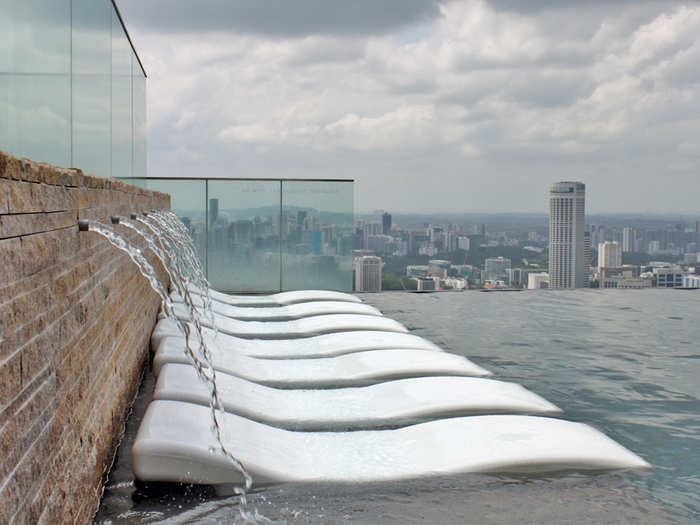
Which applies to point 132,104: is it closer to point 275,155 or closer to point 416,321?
point 416,321

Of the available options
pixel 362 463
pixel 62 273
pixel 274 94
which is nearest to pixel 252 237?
pixel 362 463

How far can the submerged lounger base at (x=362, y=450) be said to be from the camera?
2887 mm

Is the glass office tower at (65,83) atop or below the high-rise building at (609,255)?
atop

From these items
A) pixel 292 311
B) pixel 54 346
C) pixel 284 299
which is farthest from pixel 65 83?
pixel 284 299

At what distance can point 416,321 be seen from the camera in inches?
332

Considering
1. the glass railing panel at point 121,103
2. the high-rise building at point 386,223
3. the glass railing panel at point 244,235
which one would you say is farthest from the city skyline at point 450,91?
the glass railing panel at point 121,103

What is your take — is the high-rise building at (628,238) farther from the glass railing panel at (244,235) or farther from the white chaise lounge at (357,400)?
the white chaise lounge at (357,400)

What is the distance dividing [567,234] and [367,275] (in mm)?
9376

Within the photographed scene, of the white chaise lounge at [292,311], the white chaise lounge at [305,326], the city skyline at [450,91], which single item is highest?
the city skyline at [450,91]

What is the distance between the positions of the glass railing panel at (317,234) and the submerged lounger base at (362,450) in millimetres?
7524

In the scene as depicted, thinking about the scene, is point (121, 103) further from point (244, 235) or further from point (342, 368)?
point (244, 235)

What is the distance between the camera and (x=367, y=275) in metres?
11.7

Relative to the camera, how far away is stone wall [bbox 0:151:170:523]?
165cm

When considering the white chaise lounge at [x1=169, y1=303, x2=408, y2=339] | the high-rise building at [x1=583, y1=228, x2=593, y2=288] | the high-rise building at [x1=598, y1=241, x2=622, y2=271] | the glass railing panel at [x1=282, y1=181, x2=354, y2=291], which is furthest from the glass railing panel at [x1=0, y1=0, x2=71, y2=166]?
the high-rise building at [x1=598, y1=241, x2=622, y2=271]
